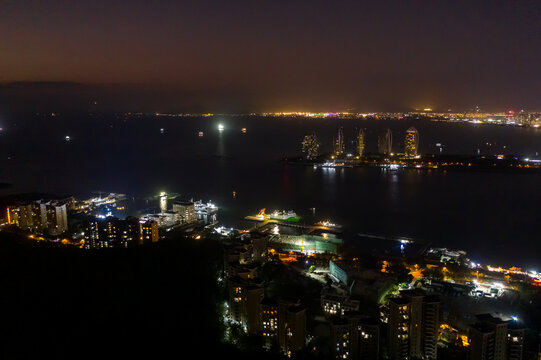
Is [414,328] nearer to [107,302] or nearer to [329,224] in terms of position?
[107,302]

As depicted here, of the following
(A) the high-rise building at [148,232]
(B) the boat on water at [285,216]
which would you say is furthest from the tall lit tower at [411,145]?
(A) the high-rise building at [148,232]

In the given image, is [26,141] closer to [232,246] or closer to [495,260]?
[232,246]

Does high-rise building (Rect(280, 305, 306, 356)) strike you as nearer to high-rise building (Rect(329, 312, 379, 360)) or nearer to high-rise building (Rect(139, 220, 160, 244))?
high-rise building (Rect(329, 312, 379, 360))

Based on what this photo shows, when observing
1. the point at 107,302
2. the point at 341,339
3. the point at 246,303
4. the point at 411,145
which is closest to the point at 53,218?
the point at 107,302

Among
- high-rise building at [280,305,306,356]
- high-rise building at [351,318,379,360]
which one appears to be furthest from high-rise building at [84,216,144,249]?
high-rise building at [351,318,379,360]

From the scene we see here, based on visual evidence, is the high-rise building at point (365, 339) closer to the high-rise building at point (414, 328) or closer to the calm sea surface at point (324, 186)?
the high-rise building at point (414, 328)

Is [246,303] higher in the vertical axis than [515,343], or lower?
higher
